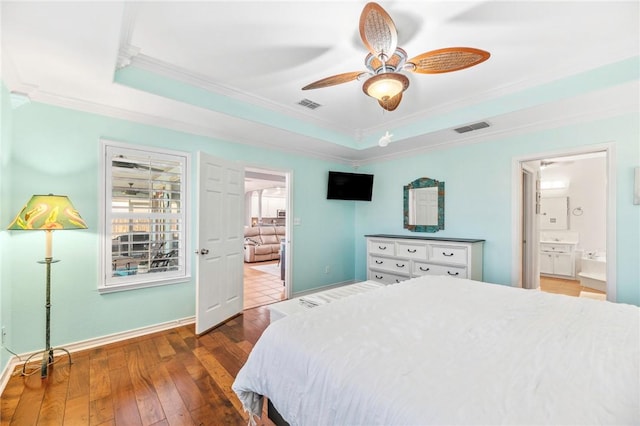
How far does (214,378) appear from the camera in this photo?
221 centimetres

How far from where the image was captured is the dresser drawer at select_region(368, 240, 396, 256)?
4184mm

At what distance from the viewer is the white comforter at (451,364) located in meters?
0.85

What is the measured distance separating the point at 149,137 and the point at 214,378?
2479mm

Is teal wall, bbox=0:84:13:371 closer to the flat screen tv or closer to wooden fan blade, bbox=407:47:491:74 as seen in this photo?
wooden fan blade, bbox=407:47:491:74

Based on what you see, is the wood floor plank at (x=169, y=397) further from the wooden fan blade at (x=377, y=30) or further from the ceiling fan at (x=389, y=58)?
the wooden fan blade at (x=377, y=30)

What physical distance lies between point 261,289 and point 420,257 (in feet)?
8.94

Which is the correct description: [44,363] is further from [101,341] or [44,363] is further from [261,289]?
[261,289]

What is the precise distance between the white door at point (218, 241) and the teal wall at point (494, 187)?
2400 millimetres

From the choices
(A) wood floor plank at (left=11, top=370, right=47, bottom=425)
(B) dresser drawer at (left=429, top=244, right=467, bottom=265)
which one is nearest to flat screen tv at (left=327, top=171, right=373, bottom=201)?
(B) dresser drawer at (left=429, top=244, right=467, bottom=265)

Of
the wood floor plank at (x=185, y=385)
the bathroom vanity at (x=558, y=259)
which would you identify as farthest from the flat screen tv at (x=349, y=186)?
the bathroom vanity at (x=558, y=259)

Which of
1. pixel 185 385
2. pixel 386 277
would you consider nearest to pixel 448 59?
pixel 185 385

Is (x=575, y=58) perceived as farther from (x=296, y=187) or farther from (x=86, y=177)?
(x=86, y=177)

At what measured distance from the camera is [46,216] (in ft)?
6.97

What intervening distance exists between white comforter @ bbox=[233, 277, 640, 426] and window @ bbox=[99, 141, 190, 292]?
2.10m
